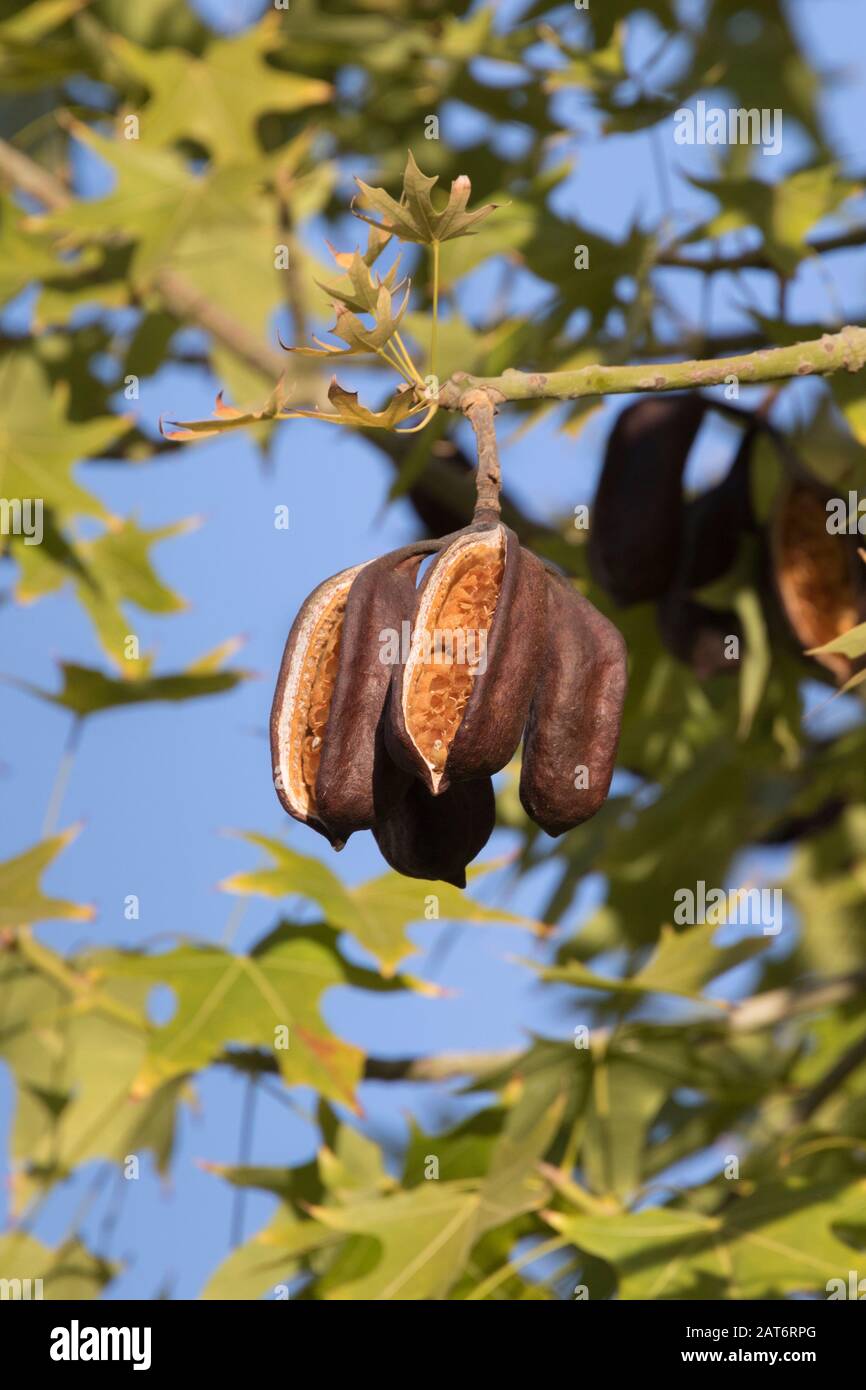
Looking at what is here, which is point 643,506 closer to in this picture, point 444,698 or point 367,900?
point 367,900

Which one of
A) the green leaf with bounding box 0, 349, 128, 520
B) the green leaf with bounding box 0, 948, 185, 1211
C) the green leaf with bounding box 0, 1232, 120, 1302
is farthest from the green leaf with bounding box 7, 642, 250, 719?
the green leaf with bounding box 0, 1232, 120, 1302

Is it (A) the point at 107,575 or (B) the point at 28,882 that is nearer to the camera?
(B) the point at 28,882

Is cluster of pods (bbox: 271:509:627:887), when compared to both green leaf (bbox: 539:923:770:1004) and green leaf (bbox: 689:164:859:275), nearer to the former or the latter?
green leaf (bbox: 539:923:770:1004)

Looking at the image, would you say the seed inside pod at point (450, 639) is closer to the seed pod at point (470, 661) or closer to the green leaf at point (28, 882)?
the seed pod at point (470, 661)

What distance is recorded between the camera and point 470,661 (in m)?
1.42

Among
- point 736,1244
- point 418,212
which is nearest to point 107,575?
point 736,1244

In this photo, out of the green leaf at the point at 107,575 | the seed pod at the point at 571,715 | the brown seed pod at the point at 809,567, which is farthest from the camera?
the green leaf at the point at 107,575

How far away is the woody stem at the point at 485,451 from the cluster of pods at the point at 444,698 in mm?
14

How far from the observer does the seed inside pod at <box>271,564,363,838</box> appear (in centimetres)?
146

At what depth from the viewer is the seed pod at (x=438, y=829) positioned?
4.95 ft

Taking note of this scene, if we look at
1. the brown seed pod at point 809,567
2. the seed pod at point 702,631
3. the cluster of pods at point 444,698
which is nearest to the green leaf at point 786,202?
the brown seed pod at point 809,567

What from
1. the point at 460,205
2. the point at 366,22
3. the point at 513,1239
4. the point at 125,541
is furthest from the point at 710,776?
the point at 460,205

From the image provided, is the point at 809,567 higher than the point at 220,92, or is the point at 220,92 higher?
the point at 220,92

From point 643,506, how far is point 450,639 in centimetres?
138
